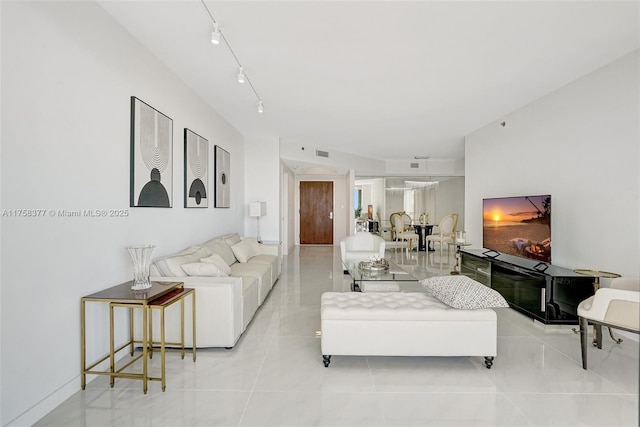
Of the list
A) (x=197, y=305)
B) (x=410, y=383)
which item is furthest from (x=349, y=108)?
(x=410, y=383)

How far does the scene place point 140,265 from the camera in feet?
7.94

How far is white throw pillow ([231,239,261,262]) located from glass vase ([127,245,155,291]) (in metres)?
2.28

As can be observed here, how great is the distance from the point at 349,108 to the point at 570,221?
3.14m

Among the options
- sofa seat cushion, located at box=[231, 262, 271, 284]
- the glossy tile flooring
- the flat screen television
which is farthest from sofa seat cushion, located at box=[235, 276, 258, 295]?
the flat screen television

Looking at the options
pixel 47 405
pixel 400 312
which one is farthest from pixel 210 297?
pixel 400 312

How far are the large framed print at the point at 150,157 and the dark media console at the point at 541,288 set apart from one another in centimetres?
405

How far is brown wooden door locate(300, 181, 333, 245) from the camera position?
35.5ft

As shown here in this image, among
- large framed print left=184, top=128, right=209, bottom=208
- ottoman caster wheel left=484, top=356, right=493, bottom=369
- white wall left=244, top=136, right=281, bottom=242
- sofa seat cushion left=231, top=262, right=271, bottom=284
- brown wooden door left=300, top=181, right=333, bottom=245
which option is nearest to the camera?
ottoman caster wheel left=484, top=356, right=493, bottom=369

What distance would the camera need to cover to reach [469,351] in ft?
8.11

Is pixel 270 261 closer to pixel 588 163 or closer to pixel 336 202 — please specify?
pixel 588 163

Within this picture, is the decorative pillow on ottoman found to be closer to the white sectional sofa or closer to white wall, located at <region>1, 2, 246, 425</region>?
the white sectional sofa

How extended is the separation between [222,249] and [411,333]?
2834 mm

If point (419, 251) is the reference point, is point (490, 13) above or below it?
above

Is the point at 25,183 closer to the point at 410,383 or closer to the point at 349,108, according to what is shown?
the point at 410,383
